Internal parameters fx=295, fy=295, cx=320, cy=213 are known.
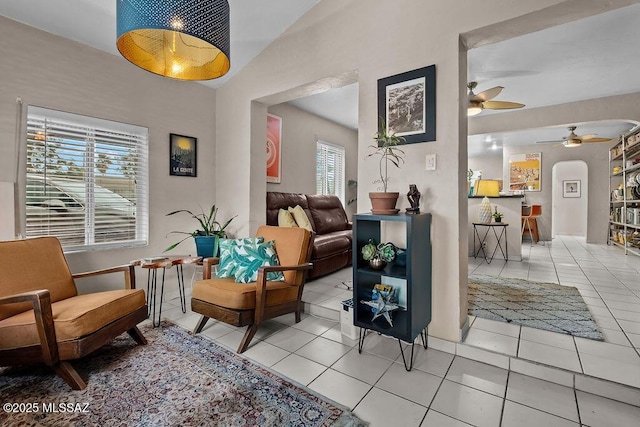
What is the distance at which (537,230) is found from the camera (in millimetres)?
7402

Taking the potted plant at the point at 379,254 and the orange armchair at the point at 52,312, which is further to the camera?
the potted plant at the point at 379,254

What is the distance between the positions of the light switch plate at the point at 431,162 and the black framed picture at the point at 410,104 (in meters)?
0.13

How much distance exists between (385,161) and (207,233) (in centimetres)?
220

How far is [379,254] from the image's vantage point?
2.20 m

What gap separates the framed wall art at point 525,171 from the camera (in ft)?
25.7

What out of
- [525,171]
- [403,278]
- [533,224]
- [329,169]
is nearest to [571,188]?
[525,171]

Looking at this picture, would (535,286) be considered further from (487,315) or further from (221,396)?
(221,396)

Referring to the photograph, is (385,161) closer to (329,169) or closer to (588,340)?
(588,340)

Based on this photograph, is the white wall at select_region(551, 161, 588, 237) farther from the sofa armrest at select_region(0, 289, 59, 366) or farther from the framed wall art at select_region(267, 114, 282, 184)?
the sofa armrest at select_region(0, 289, 59, 366)

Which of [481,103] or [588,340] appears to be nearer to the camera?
[588,340]

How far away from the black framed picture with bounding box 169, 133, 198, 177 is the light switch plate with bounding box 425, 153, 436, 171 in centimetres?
279

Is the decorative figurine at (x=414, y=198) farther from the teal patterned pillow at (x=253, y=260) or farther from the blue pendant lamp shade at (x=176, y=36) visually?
the blue pendant lamp shade at (x=176, y=36)

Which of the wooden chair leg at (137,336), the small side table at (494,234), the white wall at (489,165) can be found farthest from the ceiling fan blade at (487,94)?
the white wall at (489,165)

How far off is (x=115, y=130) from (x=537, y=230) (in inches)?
347
